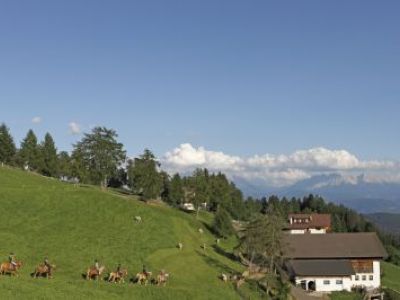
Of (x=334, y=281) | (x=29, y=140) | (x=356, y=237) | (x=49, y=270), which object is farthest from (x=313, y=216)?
(x=49, y=270)

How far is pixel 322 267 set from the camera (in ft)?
298

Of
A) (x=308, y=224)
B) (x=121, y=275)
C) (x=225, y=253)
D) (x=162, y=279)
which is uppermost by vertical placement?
(x=308, y=224)

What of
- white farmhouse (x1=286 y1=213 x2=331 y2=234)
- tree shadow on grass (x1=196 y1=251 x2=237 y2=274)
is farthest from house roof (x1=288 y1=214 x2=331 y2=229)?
tree shadow on grass (x1=196 y1=251 x2=237 y2=274)

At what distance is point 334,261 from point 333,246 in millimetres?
4361

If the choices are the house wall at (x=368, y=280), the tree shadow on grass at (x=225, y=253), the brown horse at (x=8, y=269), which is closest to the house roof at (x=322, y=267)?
the house wall at (x=368, y=280)

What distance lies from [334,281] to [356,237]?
14.6 m

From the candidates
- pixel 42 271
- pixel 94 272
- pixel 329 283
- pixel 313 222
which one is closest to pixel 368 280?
pixel 329 283

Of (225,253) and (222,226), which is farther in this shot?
(222,226)

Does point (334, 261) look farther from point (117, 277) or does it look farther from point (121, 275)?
point (117, 277)

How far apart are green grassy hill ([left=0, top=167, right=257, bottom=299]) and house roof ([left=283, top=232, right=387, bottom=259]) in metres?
17.1

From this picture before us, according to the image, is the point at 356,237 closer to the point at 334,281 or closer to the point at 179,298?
the point at 334,281

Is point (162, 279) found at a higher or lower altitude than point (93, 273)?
lower

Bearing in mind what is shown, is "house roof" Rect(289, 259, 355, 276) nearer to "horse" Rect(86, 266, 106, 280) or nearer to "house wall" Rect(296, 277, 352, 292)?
"house wall" Rect(296, 277, 352, 292)

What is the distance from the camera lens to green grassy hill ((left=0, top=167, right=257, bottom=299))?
167 ft
